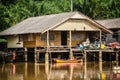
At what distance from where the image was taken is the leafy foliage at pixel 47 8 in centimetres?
5497

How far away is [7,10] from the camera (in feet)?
178

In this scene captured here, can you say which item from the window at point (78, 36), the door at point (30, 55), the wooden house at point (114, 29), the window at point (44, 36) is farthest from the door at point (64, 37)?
the wooden house at point (114, 29)

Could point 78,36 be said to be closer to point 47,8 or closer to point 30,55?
point 30,55

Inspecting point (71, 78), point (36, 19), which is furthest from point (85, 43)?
point (71, 78)

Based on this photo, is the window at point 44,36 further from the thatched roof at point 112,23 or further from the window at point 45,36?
the thatched roof at point 112,23

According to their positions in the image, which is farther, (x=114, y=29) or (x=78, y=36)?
(x=114, y=29)

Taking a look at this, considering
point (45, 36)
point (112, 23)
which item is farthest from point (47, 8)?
point (45, 36)

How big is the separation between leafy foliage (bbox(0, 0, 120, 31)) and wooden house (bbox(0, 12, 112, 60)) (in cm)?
234

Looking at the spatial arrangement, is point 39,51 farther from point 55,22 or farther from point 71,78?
point 71,78

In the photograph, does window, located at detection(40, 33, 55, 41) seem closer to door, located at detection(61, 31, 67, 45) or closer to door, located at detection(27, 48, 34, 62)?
door, located at detection(61, 31, 67, 45)

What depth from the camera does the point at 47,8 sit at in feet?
237

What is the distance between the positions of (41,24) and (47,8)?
21.3 m

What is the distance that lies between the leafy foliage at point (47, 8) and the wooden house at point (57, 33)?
2.34 metres

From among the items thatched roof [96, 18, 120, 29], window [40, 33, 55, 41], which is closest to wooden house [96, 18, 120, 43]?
thatched roof [96, 18, 120, 29]
